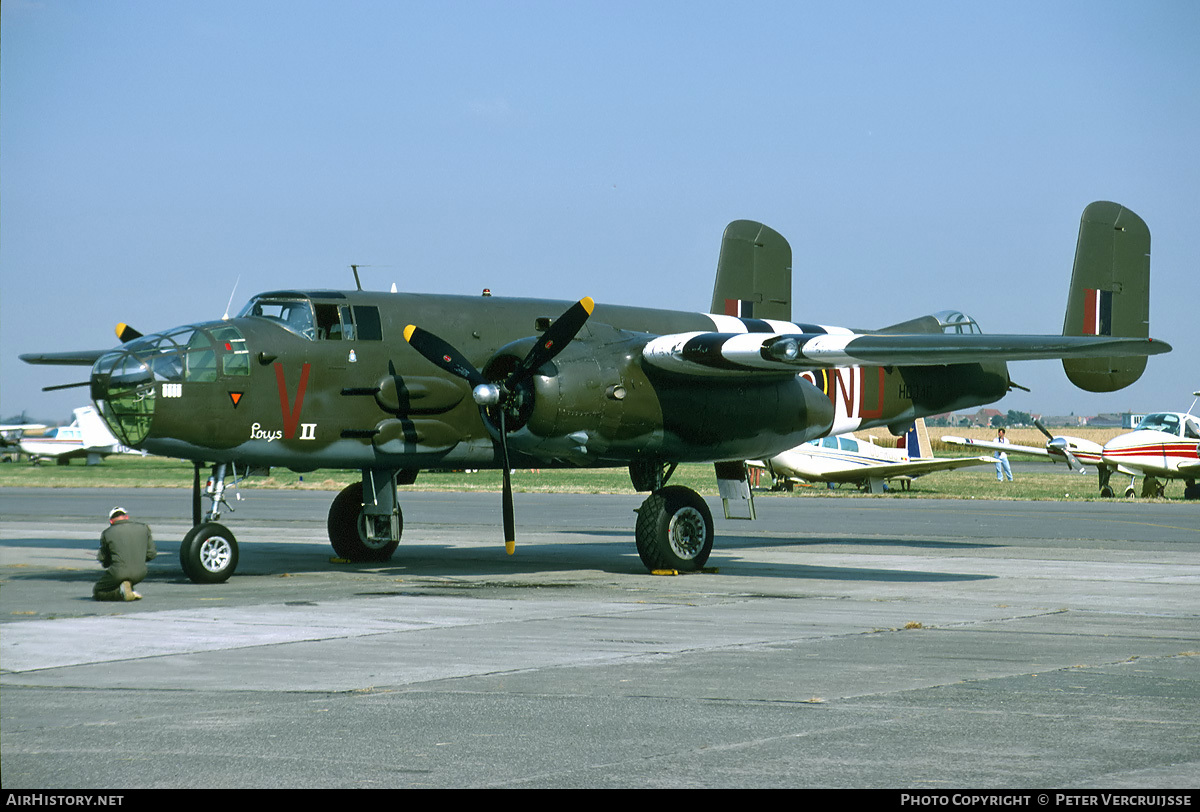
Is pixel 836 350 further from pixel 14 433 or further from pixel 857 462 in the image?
pixel 14 433

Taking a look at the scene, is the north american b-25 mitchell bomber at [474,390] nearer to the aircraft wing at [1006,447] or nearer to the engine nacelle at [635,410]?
the engine nacelle at [635,410]

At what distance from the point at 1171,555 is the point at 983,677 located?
15269 mm

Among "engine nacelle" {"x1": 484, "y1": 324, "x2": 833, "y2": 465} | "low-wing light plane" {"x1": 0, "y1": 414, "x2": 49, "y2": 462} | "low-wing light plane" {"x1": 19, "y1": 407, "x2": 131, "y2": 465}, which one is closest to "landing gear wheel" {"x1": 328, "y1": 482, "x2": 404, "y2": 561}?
"engine nacelle" {"x1": 484, "y1": 324, "x2": 833, "y2": 465}

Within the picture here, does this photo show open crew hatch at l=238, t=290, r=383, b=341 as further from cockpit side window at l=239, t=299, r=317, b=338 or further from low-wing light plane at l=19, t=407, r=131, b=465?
low-wing light plane at l=19, t=407, r=131, b=465

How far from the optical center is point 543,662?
11.4 meters

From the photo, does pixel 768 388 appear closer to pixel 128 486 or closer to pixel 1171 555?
pixel 1171 555

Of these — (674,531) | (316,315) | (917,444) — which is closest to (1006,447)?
(917,444)

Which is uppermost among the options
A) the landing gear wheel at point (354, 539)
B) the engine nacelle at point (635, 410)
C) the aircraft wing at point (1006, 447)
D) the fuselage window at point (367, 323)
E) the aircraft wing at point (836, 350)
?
the fuselage window at point (367, 323)

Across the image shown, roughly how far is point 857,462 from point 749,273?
80.2 feet

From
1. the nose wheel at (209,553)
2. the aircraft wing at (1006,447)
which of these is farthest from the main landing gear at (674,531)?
the aircraft wing at (1006,447)

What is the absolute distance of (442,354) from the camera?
18.8m

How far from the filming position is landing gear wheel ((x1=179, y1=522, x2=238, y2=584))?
17797 millimetres

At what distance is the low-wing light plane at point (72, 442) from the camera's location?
8006cm

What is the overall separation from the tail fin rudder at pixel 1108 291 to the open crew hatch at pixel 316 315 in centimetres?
1389
